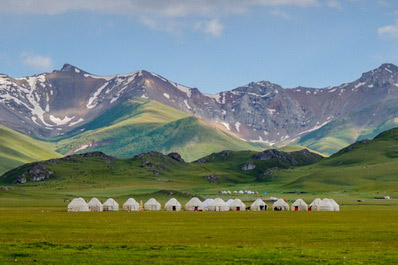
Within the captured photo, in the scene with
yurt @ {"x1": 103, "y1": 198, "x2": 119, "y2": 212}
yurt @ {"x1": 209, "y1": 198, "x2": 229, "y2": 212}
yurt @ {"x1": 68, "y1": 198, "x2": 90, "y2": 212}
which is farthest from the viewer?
yurt @ {"x1": 209, "y1": 198, "x2": 229, "y2": 212}

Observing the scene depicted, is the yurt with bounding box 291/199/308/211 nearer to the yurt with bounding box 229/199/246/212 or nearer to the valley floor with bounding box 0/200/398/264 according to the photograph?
the yurt with bounding box 229/199/246/212

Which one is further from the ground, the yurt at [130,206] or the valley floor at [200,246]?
the yurt at [130,206]

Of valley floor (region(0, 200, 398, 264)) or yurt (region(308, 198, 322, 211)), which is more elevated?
yurt (region(308, 198, 322, 211))

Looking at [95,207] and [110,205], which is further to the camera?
[110,205]

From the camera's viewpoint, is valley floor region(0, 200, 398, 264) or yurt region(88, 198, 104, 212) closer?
valley floor region(0, 200, 398, 264)

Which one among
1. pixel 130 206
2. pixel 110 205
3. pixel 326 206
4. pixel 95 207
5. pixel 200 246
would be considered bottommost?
pixel 200 246

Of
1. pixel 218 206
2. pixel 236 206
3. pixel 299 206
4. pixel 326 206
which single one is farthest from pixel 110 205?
pixel 326 206

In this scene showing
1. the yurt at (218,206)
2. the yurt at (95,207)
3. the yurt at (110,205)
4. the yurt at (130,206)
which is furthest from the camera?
the yurt at (130,206)

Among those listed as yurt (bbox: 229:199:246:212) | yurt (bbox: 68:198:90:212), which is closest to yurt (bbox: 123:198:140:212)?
yurt (bbox: 68:198:90:212)

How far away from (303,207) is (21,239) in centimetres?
11123

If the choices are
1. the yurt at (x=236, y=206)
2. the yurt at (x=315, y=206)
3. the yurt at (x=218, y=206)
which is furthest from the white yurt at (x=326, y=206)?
the yurt at (x=218, y=206)

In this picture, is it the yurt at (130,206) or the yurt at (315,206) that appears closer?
the yurt at (315,206)

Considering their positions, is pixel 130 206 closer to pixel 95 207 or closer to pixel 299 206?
pixel 95 207

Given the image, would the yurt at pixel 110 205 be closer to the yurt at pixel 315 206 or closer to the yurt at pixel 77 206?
the yurt at pixel 77 206
